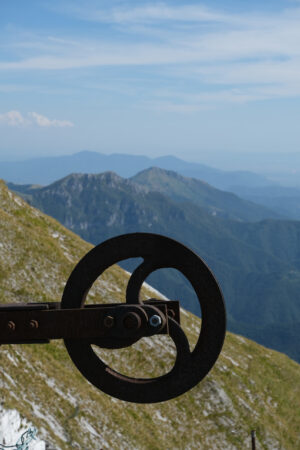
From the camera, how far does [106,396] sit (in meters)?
26.2

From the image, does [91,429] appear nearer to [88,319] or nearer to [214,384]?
[214,384]

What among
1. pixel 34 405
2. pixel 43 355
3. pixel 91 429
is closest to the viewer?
pixel 34 405

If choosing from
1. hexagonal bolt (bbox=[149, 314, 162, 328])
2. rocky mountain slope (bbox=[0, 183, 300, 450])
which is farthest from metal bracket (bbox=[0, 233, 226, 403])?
rocky mountain slope (bbox=[0, 183, 300, 450])

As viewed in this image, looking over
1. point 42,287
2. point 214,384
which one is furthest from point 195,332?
point 42,287

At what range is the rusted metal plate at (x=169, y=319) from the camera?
625 cm

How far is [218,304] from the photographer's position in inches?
246

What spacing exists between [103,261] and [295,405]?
36.6 m

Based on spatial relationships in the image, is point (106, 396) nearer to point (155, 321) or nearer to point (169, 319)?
point (169, 319)

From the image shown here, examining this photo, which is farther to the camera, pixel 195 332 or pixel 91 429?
pixel 195 332

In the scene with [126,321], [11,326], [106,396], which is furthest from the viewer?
[106,396]

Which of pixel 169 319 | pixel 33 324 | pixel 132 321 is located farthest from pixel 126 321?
pixel 33 324

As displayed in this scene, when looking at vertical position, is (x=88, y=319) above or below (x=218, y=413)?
above

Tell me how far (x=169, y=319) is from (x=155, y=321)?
35cm

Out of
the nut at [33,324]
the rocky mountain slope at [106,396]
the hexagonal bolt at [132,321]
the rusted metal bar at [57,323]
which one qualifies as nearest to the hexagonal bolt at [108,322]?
the rusted metal bar at [57,323]
